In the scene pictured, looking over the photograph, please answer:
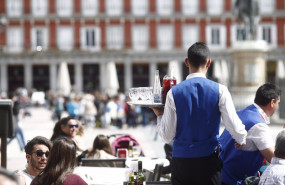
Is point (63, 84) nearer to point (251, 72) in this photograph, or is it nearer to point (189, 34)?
point (189, 34)

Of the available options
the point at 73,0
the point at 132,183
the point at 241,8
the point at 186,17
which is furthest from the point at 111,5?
the point at 132,183

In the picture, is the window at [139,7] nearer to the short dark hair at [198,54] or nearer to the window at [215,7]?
the window at [215,7]

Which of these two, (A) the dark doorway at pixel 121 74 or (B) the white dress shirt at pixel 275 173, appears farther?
(A) the dark doorway at pixel 121 74

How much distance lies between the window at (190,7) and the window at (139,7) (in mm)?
3064

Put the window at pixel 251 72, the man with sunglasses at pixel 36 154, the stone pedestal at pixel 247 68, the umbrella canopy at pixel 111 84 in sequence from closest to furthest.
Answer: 1. the man with sunglasses at pixel 36 154
2. the stone pedestal at pixel 247 68
3. the window at pixel 251 72
4. the umbrella canopy at pixel 111 84

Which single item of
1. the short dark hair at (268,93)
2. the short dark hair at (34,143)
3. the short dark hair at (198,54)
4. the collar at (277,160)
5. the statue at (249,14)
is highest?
the statue at (249,14)

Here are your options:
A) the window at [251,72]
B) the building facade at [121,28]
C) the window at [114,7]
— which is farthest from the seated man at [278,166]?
the window at [114,7]

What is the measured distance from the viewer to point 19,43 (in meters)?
45.3

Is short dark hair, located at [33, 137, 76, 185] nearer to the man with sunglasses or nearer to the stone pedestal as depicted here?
the man with sunglasses

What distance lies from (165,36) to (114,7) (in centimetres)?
483

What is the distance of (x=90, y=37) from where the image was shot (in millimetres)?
45281

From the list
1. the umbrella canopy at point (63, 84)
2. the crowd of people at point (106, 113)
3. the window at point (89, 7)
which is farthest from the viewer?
the window at point (89, 7)

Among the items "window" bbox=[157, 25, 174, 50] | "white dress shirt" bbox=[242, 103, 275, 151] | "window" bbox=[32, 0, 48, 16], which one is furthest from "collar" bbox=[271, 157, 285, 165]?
"window" bbox=[32, 0, 48, 16]

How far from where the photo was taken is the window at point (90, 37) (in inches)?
1780
